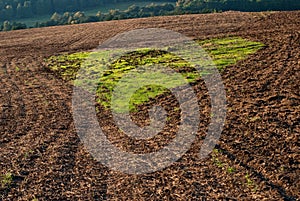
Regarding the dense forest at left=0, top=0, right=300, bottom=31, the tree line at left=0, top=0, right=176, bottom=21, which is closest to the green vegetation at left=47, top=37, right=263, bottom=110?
the dense forest at left=0, top=0, right=300, bottom=31

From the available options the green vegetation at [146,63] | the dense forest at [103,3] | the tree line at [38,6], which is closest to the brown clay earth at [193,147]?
the green vegetation at [146,63]

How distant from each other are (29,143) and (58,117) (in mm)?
3577

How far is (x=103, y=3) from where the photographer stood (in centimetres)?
10481

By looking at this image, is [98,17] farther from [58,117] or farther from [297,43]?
[58,117]

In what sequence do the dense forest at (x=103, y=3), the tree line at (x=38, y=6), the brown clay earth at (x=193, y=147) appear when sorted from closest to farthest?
the brown clay earth at (x=193, y=147), the dense forest at (x=103, y=3), the tree line at (x=38, y=6)

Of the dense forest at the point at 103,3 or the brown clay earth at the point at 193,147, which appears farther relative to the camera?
the dense forest at the point at 103,3

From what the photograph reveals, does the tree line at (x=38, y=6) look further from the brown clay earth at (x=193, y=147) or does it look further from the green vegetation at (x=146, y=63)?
the brown clay earth at (x=193, y=147)

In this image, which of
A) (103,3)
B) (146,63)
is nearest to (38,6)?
(103,3)

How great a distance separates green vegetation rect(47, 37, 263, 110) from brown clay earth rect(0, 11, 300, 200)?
127 cm

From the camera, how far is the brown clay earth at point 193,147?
1234cm

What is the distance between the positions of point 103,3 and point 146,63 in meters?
78.4

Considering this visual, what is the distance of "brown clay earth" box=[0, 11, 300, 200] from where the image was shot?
1234cm

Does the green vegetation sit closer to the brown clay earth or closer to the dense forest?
the brown clay earth

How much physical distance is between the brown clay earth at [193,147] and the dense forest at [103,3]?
108 ft
